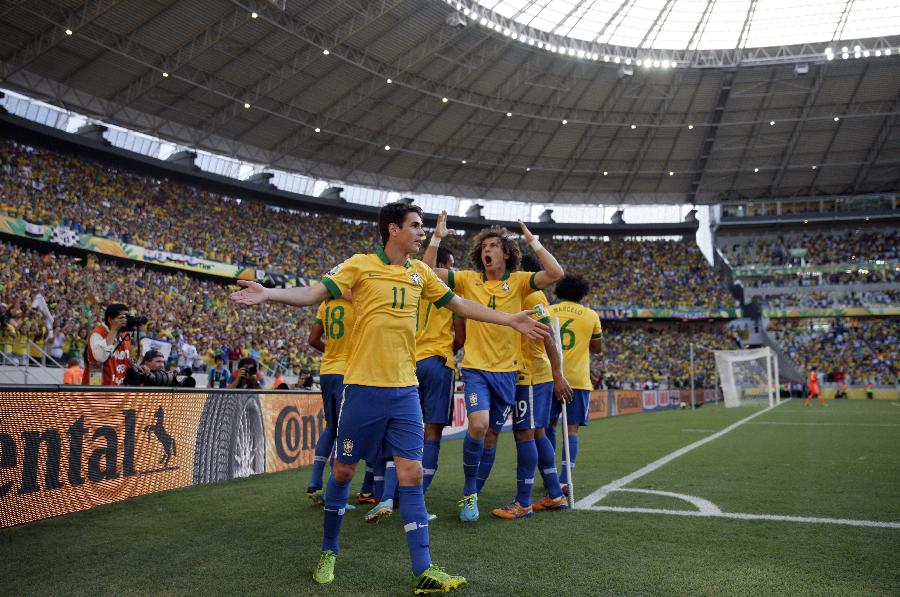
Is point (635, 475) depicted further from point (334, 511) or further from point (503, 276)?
point (334, 511)

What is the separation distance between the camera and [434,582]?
343cm

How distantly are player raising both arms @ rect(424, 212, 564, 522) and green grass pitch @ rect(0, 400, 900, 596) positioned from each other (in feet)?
2.13

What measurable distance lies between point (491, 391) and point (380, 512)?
1.42m

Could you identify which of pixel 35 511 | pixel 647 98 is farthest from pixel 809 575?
pixel 647 98

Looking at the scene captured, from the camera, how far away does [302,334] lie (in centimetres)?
3089

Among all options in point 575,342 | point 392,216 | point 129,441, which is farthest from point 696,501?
point 129,441

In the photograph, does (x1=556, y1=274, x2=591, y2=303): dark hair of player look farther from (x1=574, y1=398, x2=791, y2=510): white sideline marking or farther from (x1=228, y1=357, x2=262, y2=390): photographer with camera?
(x1=228, y1=357, x2=262, y2=390): photographer with camera

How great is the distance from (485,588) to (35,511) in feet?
13.7

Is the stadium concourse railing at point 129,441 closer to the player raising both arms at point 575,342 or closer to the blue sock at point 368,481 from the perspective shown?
the blue sock at point 368,481

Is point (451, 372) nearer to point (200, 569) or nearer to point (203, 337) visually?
point (200, 569)

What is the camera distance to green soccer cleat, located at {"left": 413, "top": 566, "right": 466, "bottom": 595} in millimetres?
3426

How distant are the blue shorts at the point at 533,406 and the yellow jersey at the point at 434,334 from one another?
68 centimetres

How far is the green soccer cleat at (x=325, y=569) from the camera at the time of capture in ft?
12.2

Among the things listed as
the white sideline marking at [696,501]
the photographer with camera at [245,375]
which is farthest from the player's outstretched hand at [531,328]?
the photographer with camera at [245,375]
